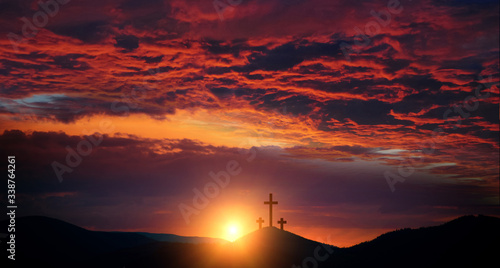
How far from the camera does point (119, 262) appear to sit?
53.4 meters

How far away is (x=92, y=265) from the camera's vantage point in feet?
193

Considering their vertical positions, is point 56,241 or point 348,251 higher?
point 56,241

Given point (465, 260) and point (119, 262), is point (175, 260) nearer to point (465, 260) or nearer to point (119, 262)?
point (119, 262)

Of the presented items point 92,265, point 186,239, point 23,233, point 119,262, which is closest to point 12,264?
point 92,265

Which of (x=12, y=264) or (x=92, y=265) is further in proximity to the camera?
(x=92, y=265)

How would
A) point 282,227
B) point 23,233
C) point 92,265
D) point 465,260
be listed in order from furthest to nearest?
1. point 23,233
2. point 92,265
3. point 282,227
4. point 465,260

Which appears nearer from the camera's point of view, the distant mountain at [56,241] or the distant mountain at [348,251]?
the distant mountain at [348,251]

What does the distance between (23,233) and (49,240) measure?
485 cm

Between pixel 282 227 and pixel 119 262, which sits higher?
pixel 282 227

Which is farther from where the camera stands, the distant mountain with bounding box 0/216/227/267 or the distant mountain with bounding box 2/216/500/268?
the distant mountain with bounding box 0/216/227/267

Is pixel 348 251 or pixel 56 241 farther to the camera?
pixel 56 241

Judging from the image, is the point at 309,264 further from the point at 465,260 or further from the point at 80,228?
the point at 80,228

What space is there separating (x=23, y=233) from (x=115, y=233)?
112 ft

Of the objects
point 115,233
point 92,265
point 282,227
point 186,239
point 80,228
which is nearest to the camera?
point 282,227
